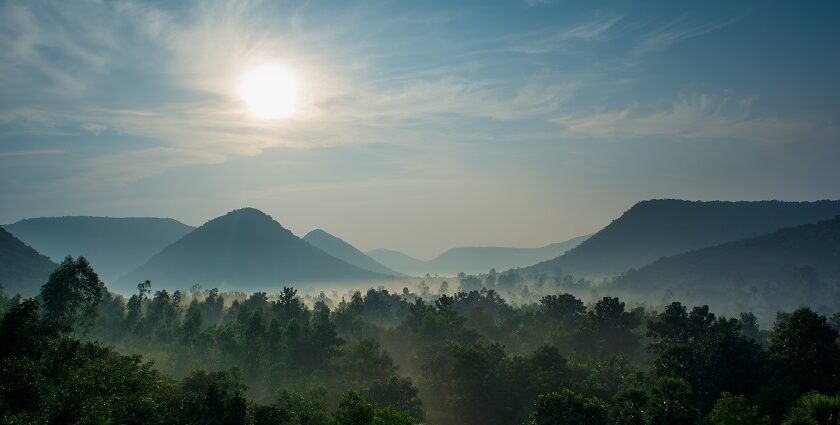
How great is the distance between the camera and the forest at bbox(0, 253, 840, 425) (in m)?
39.3

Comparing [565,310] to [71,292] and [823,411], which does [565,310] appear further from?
[71,292]

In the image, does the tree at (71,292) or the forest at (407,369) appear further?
the tree at (71,292)

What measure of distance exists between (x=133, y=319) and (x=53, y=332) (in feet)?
285

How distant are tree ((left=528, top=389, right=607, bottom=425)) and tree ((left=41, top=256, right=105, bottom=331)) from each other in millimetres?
67974

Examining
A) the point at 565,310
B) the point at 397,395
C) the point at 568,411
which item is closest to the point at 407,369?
the point at 565,310

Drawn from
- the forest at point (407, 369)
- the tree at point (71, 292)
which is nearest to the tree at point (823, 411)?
the forest at point (407, 369)

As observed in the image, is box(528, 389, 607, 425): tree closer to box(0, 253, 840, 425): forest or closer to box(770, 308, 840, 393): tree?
box(0, 253, 840, 425): forest

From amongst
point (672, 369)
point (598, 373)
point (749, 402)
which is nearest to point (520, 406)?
point (598, 373)

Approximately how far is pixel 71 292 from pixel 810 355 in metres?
94.8

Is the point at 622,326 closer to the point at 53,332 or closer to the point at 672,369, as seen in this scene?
the point at 672,369

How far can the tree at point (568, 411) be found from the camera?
42.2m

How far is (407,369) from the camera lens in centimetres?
11375

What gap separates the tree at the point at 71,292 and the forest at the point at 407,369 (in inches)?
7.6

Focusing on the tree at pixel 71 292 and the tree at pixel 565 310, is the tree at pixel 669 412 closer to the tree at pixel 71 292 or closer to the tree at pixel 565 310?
the tree at pixel 71 292
